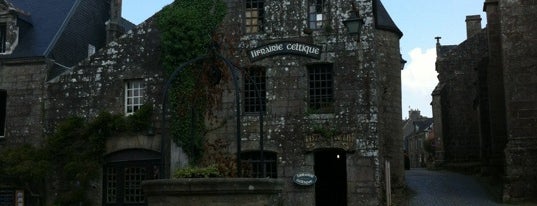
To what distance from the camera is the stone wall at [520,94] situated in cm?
1934

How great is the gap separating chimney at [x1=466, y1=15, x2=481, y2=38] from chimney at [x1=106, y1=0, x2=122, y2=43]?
68.7 ft

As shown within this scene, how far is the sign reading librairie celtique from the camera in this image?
1864 centimetres

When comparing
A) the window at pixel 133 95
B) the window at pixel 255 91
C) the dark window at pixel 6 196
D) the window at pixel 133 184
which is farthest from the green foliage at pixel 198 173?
the dark window at pixel 6 196

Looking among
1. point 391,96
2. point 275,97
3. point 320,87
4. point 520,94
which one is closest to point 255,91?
point 275,97

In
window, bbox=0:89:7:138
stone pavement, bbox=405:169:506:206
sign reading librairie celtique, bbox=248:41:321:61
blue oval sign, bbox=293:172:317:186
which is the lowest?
stone pavement, bbox=405:169:506:206

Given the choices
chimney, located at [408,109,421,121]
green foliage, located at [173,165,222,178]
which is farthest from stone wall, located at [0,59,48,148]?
chimney, located at [408,109,421,121]

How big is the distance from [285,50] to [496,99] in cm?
1047

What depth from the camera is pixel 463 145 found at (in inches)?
1334

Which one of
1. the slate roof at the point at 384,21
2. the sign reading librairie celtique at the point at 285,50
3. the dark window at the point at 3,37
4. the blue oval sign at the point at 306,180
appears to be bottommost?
the blue oval sign at the point at 306,180

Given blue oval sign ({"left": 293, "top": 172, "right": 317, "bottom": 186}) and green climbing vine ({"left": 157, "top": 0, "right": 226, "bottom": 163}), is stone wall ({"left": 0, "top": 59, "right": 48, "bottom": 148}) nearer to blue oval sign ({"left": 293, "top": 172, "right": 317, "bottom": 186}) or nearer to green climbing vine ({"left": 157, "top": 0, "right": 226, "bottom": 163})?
green climbing vine ({"left": 157, "top": 0, "right": 226, "bottom": 163})

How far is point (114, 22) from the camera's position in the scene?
24.7 meters

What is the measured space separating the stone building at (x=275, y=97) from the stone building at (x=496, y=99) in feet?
14.3

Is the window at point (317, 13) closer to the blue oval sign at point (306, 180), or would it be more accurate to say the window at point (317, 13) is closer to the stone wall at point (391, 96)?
the blue oval sign at point (306, 180)

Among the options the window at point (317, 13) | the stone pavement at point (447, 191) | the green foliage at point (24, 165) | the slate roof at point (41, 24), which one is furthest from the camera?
the slate roof at point (41, 24)
